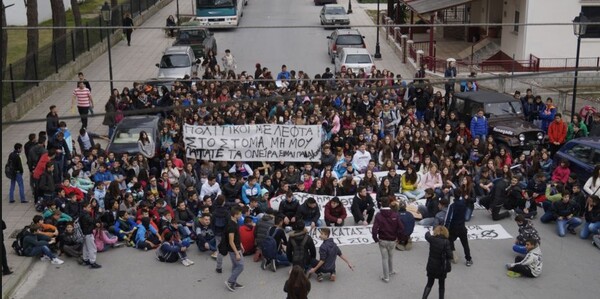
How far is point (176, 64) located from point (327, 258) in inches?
768

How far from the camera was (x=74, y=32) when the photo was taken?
37.7 meters

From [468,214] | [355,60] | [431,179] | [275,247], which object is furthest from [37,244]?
[355,60]

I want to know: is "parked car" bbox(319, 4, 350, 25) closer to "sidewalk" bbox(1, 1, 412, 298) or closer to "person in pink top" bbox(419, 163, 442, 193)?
"sidewalk" bbox(1, 1, 412, 298)

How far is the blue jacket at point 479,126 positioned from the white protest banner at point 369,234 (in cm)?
526

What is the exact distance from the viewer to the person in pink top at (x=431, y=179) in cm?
1977

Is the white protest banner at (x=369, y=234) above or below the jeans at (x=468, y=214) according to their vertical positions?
below

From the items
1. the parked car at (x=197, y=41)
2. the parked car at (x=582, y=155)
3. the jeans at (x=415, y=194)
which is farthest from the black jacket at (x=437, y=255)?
the parked car at (x=197, y=41)

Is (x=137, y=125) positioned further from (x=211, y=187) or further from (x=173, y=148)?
(x=211, y=187)

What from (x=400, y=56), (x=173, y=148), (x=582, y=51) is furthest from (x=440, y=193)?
(x=400, y=56)

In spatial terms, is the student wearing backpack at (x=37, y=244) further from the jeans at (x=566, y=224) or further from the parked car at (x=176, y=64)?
the parked car at (x=176, y=64)

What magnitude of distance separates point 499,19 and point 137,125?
Answer: 22431 millimetres

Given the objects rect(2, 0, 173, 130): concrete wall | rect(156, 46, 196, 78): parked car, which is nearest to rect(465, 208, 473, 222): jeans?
rect(2, 0, 173, 130): concrete wall

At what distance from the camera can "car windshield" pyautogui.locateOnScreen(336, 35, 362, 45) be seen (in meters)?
38.3

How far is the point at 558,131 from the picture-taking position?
2280cm
